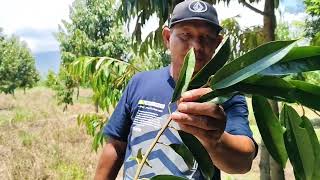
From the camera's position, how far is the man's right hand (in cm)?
163

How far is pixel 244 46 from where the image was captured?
430cm

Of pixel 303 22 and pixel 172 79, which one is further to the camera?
pixel 303 22

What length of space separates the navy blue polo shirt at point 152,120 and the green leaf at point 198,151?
1.72 feet

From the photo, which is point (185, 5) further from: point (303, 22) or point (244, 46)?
point (303, 22)

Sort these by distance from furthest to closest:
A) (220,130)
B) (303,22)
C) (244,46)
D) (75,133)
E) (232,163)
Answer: (303,22), (75,133), (244,46), (232,163), (220,130)

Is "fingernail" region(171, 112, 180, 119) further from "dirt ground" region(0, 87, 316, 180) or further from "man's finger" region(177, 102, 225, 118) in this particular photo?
"dirt ground" region(0, 87, 316, 180)

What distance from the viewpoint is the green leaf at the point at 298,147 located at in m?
0.64

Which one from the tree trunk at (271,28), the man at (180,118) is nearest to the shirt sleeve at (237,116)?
the man at (180,118)

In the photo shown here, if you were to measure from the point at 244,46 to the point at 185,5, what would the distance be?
313 centimetres

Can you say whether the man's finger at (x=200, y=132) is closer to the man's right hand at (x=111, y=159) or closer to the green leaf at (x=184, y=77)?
the green leaf at (x=184, y=77)

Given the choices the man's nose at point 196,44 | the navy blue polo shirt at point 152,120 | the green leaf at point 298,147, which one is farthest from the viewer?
the navy blue polo shirt at point 152,120

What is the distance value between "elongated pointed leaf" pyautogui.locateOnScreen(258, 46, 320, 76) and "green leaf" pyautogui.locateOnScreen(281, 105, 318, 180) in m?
0.10

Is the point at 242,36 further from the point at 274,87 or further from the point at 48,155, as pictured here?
the point at 48,155

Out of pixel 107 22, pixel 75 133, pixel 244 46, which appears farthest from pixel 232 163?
pixel 107 22
